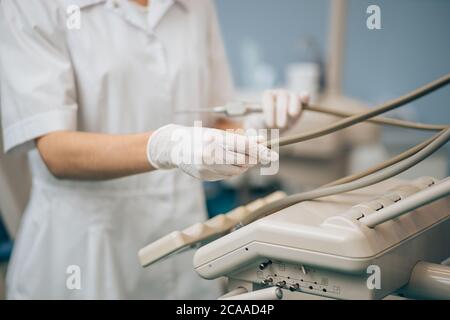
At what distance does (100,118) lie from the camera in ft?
3.60

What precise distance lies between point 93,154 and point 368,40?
218 centimetres

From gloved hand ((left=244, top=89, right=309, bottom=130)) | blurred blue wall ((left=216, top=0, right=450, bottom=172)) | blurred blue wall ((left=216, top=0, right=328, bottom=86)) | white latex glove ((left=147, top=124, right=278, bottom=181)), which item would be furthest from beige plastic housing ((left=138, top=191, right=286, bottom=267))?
blurred blue wall ((left=216, top=0, right=328, bottom=86))

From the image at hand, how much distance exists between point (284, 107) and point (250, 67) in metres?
2.13

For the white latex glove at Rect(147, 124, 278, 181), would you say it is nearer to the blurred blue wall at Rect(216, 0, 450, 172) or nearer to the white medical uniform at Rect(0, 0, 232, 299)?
the white medical uniform at Rect(0, 0, 232, 299)

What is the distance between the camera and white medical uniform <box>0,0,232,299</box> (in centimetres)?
98

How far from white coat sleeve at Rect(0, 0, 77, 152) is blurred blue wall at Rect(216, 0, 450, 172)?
1.83 metres

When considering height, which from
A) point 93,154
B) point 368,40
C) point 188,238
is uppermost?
point 368,40

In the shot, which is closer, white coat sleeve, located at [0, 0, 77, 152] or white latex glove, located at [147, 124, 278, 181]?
white latex glove, located at [147, 124, 278, 181]

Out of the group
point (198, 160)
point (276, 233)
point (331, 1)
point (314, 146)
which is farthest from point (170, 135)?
point (331, 1)

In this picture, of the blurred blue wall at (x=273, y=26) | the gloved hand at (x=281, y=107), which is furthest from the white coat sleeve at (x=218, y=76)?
the blurred blue wall at (x=273, y=26)

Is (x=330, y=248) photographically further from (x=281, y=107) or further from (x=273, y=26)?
(x=273, y=26)


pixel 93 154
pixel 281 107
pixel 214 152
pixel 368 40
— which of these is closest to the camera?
pixel 214 152

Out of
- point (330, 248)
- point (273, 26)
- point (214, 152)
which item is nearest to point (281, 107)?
point (214, 152)
